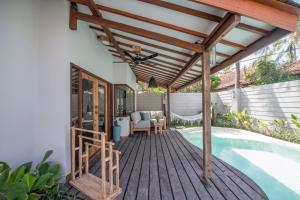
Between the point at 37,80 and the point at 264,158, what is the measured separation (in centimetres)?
537

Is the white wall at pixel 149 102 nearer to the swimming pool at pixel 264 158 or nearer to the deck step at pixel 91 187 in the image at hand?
the swimming pool at pixel 264 158

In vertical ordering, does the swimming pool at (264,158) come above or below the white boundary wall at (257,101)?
below

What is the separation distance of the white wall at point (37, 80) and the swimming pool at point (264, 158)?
3433 mm

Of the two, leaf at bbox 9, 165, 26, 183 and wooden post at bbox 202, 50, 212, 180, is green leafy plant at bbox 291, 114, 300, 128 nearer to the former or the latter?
wooden post at bbox 202, 50, 212, 180

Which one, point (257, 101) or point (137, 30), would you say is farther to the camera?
point (257, 101)

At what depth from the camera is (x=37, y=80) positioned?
256cm

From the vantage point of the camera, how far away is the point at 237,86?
27.3ft

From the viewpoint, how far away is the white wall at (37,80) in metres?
2.16

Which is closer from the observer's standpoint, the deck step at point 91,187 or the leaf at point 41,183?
the leaf at point 41,183

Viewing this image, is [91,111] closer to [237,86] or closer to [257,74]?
[237,86]

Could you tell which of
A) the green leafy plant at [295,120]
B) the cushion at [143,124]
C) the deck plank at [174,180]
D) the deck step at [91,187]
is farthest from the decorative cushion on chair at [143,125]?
the green leafy plant at [295,120]

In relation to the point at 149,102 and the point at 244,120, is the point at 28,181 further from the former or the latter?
the point at 149,102

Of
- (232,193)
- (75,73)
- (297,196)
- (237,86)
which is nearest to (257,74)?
(237,86)

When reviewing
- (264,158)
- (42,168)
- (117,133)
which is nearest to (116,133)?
(117,133)
